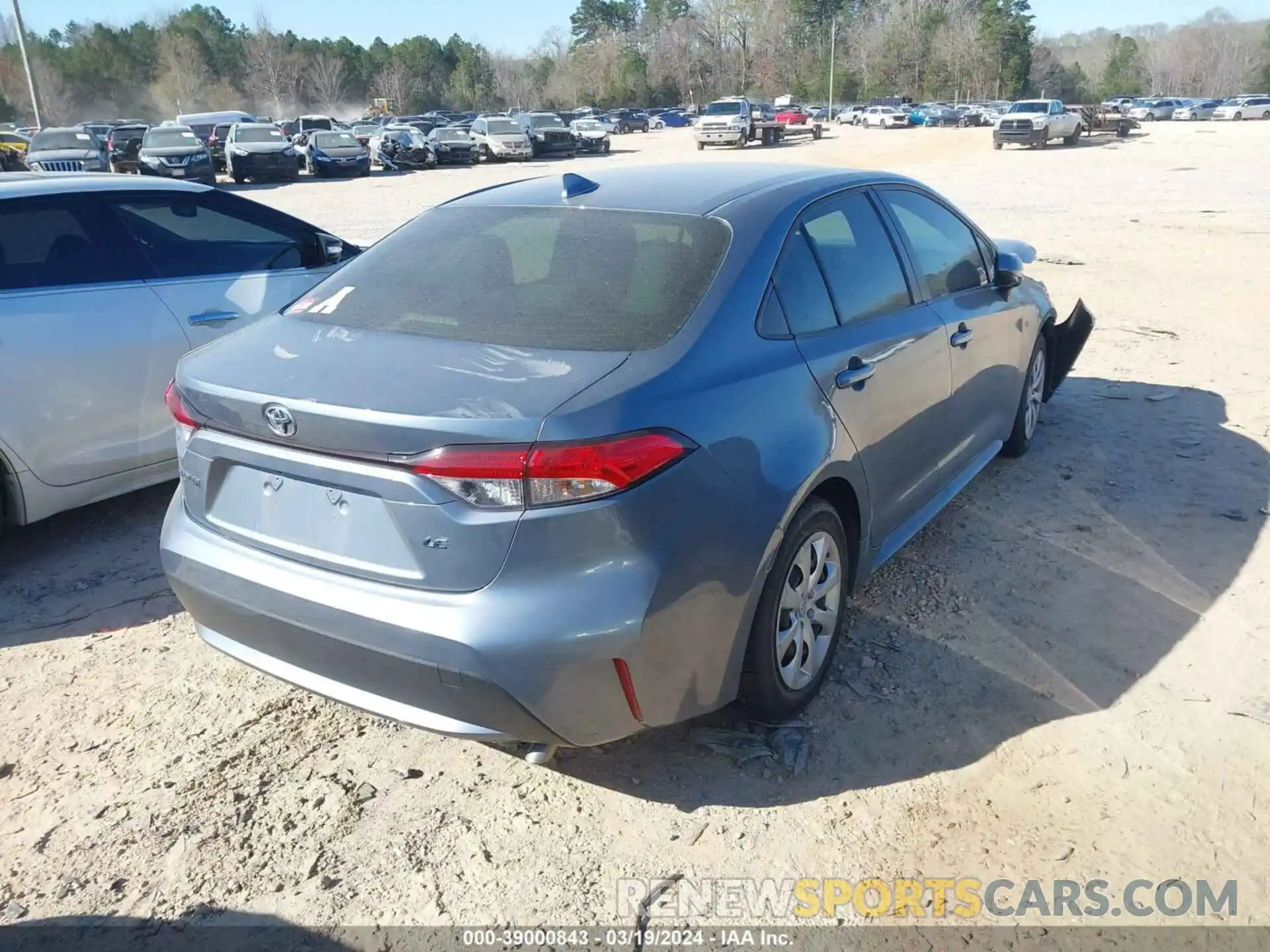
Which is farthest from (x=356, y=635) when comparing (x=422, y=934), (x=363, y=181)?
(x=363, y=181)

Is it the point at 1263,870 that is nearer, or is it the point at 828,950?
the point at 828,950

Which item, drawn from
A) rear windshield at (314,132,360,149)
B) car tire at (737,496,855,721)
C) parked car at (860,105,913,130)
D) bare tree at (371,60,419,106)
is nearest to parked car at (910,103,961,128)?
parked car at (860,105,913,130)

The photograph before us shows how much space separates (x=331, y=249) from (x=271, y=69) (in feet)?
322

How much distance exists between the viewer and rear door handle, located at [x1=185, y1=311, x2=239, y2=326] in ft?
15.3

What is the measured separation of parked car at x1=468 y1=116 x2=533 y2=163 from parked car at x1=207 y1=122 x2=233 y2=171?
30.0 ft

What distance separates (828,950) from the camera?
2.35 meters

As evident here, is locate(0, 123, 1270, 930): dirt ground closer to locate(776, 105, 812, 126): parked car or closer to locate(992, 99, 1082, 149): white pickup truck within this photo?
locate(992, 99, 1082, 149): white pickup truck

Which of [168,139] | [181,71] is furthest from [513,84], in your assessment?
[168,139]

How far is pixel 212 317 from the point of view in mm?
4742

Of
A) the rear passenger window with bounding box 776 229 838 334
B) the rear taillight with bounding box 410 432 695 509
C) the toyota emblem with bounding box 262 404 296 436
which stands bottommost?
the rear taillight with bounding box 410 432 695 509

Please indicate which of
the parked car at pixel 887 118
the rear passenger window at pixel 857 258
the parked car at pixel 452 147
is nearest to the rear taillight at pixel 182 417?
the rear passenger window at pixel 857 258

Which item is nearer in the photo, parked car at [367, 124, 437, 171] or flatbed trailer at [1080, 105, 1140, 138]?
parked car at [367, 124, 437, 171]

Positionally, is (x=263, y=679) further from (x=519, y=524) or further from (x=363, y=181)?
(x=363, y=181)

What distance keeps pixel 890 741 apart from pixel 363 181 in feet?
98.7
